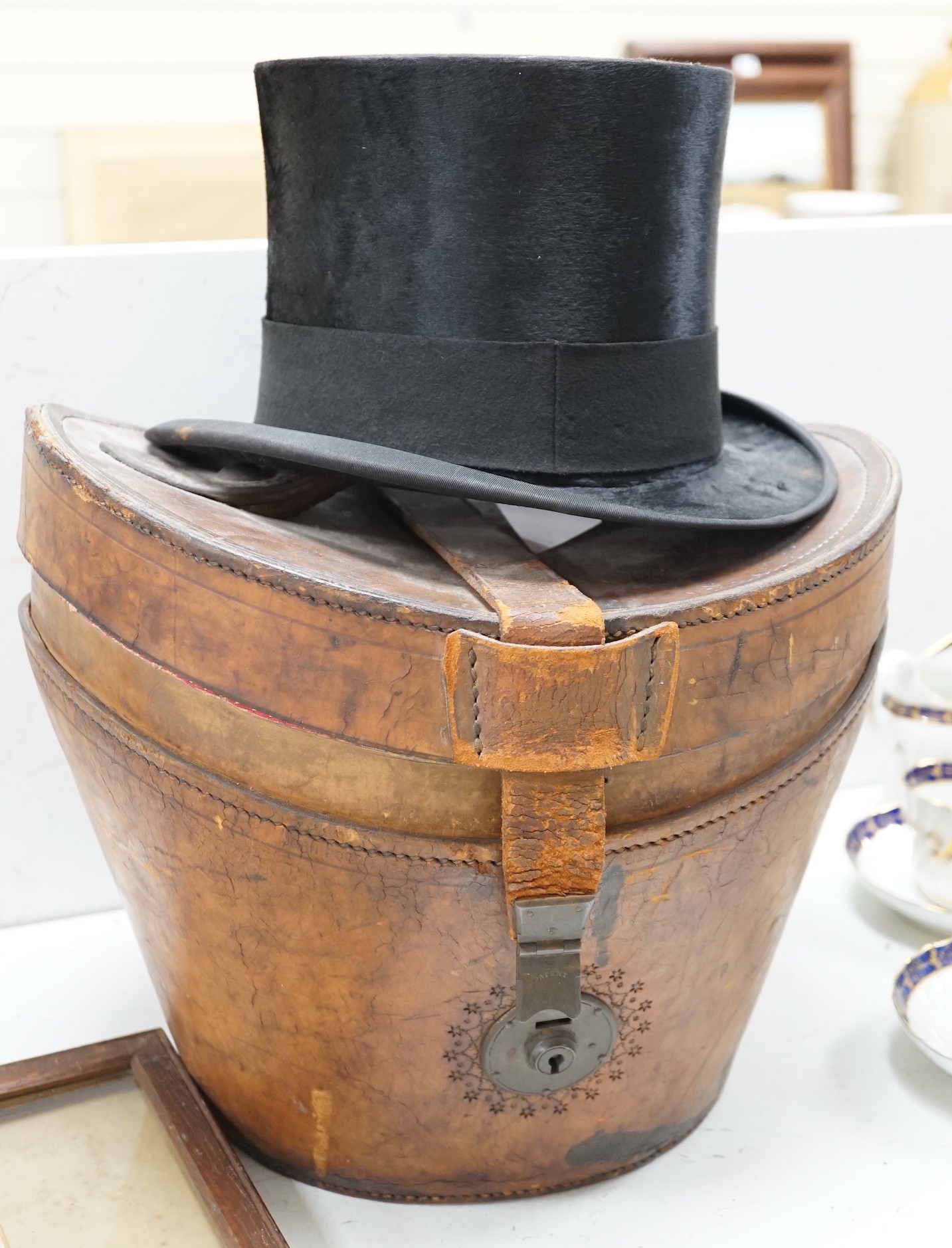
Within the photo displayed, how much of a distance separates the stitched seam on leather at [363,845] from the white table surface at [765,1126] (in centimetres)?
28

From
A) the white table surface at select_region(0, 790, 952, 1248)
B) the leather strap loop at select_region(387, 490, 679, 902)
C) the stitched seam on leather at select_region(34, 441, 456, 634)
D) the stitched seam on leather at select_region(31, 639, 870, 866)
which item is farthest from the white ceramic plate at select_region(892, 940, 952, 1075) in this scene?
the stitched seam on leather at select_region(34, 441, 456, 634)

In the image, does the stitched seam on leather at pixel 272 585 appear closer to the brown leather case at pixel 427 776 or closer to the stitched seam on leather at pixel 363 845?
the brown leather case at pixel 427 776

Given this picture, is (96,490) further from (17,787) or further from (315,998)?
(17,787)

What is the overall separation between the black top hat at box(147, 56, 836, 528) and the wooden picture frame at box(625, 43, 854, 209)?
214cm

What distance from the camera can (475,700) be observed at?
65 cm

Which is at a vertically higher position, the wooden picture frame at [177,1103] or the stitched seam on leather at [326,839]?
the stitched seam on leather at [326,839]

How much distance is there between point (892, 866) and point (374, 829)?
669 millimetres

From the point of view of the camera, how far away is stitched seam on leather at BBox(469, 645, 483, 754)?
0.65m

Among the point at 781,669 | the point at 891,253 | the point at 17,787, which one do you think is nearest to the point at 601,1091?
the point at 781,669

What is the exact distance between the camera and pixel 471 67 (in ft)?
2.40

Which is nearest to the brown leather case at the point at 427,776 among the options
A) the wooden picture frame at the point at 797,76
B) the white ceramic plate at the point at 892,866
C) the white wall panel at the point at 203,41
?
the white ceramic plate at the point at 892,866

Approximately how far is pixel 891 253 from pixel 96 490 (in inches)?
34.7

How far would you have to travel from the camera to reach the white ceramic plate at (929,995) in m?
0.94

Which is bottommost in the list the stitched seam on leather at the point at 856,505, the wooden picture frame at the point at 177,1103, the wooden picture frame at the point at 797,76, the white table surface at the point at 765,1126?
the white table surface at the point at 765,1126
